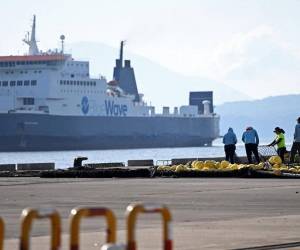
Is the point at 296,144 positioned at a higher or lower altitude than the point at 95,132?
lower

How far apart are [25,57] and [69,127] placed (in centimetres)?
1050

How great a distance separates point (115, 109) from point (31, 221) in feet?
452

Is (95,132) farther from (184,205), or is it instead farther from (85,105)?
(184,205)

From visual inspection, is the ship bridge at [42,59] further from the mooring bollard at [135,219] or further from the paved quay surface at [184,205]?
the mooring bollard at [135,219]

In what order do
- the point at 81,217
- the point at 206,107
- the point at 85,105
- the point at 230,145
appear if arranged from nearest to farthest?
the point at 81,217 → the point at 230,145 → the point at 85,105 → the point at 206,107

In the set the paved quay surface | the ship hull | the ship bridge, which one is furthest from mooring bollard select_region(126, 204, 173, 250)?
the ship bridge

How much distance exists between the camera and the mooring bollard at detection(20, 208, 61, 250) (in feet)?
21.5

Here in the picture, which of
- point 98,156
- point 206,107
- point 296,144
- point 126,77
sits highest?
point 126,77

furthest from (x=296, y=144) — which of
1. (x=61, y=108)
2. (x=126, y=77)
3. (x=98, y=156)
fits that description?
(x=126, y=77)

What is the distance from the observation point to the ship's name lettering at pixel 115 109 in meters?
142

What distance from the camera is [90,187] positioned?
2216 centimetres

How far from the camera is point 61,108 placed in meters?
138

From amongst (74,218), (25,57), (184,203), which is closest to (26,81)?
(25,57)

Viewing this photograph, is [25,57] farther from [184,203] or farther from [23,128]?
[184,203]
